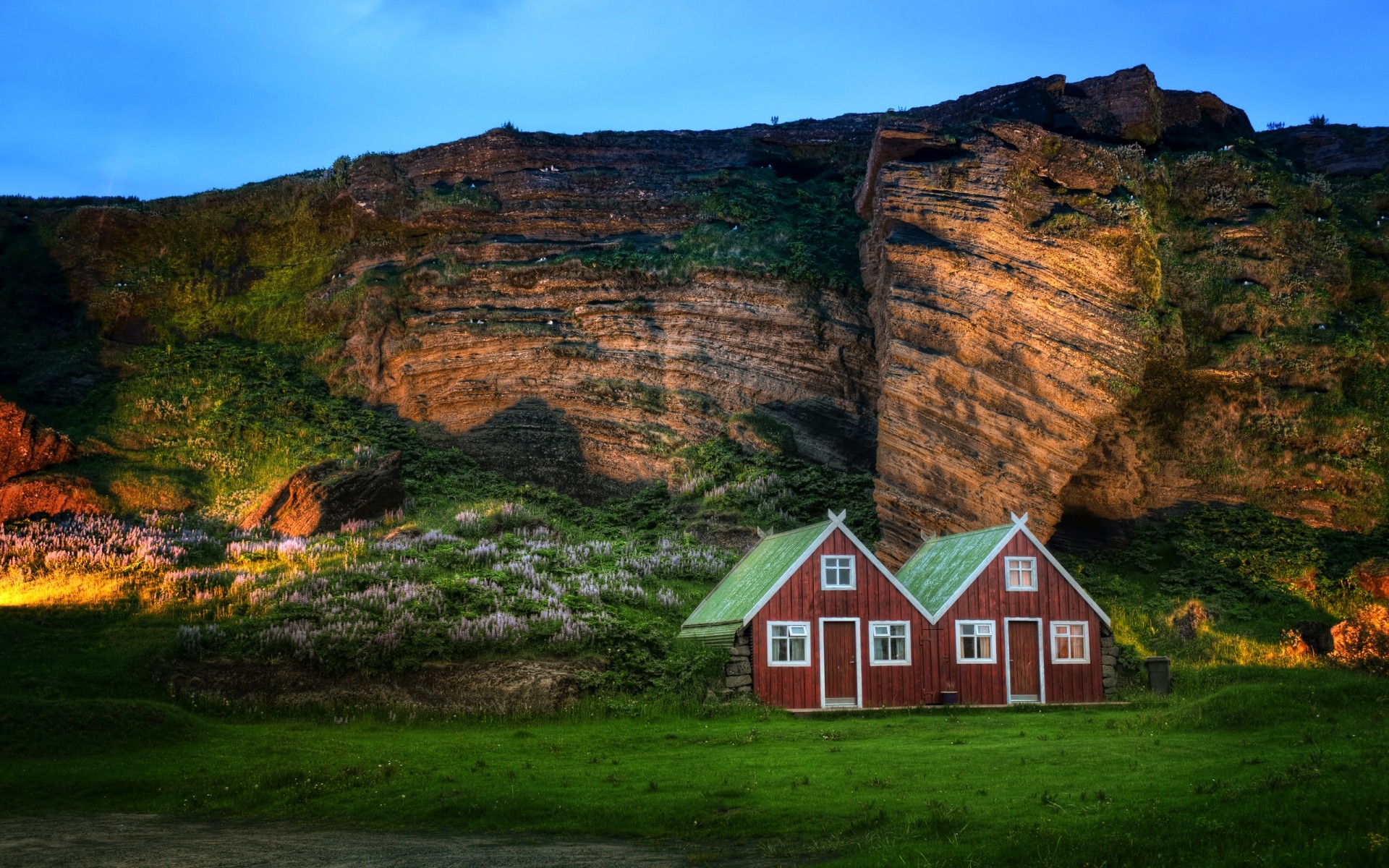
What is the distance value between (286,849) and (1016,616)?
23.3m

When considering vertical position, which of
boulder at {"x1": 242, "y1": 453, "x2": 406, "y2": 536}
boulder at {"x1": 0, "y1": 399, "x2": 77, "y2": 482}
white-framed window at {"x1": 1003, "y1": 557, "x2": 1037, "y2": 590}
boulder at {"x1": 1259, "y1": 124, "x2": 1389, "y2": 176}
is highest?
boulder at {"x1": 1259, "y1": 124, "x2": 1389, "y2": 176}

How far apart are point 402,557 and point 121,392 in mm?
24701

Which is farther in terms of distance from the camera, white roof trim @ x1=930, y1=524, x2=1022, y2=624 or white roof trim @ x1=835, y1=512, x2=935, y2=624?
white roof trim @ x1=930, y1=524, x2=1022, y2=624

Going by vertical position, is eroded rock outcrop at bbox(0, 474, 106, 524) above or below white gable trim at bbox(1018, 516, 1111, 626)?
above

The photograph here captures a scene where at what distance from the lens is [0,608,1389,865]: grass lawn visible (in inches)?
521

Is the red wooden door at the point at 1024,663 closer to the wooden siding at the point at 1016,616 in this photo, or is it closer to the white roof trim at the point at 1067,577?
the wooden siding at the point at 1016,616

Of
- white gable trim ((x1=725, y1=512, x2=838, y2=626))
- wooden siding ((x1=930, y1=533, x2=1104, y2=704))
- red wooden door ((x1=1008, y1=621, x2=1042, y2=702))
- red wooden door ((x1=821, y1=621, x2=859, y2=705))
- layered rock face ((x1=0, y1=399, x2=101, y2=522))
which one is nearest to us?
white gable trim ((x1=725, y1=512, x2=838, y2=626))

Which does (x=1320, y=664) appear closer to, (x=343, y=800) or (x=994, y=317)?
(x=994, y=317)

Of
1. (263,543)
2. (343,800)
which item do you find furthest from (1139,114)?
(343,800)

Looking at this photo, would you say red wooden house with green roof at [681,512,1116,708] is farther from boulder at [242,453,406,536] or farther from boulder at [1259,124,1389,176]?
boulder at [1259,124,1389,176]

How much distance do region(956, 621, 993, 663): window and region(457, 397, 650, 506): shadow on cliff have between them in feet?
75.6

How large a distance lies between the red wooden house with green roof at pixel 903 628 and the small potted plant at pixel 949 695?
0.20 ft

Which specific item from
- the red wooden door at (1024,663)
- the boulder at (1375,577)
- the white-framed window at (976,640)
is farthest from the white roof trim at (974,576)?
the boulder at (1375,577)

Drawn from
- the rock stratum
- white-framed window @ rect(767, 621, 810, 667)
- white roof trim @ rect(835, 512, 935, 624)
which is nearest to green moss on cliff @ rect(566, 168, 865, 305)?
the rock stratum
